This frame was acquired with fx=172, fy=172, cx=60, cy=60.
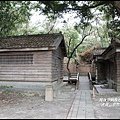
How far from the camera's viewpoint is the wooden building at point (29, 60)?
11.6 m

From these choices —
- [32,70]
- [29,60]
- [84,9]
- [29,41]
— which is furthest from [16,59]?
[84,9]

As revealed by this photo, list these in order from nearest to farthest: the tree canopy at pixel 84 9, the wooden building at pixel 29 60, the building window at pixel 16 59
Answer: the tree canopy at pixel 84 9, the wooden building at pixel 29 60, the building window at pixel 16 59

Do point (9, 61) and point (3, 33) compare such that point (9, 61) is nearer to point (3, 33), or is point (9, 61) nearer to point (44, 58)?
point (44, 58)

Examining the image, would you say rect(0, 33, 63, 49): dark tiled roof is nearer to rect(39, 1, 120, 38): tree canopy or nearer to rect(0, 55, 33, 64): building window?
rect(0, 55, 33, 64): building window

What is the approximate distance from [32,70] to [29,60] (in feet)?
2.45

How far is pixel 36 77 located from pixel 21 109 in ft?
14.1

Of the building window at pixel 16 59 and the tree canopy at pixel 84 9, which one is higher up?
the tree canopy at pixel 84 9

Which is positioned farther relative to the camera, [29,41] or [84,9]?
[29,41]

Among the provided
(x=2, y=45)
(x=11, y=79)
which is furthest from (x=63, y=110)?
(x=2, y=45)

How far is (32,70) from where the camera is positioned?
39.2 feet

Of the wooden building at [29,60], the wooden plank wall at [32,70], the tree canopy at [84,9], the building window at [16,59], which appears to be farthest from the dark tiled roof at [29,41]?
the tree canopy at [84,9]

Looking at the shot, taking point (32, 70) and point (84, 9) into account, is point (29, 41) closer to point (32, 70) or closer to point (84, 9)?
point (32, 70)

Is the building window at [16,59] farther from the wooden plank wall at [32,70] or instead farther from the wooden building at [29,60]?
the wooden plank wall at [32,70]

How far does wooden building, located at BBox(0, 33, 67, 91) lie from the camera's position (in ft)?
38.0
